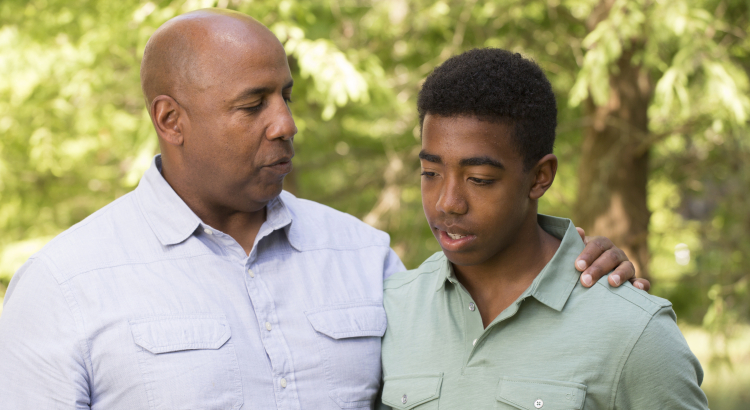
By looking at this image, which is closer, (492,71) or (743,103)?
(492,71)

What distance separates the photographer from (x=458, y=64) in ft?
6.32

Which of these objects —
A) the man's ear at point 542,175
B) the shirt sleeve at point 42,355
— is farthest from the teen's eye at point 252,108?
the man's ear at point 542,175

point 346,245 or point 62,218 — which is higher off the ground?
point 62,218

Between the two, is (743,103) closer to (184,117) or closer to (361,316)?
(361,316)

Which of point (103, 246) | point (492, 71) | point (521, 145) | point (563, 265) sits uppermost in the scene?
point (492, 71)

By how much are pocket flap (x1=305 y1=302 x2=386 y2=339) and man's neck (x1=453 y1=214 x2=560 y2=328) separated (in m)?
0.38

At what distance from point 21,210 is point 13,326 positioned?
580 cm

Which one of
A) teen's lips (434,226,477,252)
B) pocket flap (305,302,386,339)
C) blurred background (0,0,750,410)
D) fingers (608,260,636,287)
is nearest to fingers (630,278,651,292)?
fingers (608,260,636,287)

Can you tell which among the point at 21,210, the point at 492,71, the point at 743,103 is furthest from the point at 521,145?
the point at 21,210

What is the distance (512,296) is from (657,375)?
0.44 meters

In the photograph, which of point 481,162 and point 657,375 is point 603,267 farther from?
point 481,162

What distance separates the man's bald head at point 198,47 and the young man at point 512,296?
0.61 metres

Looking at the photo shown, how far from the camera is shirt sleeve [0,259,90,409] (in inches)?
67.9

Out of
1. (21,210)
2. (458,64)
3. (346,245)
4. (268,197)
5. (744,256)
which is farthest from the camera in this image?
(21,210)
